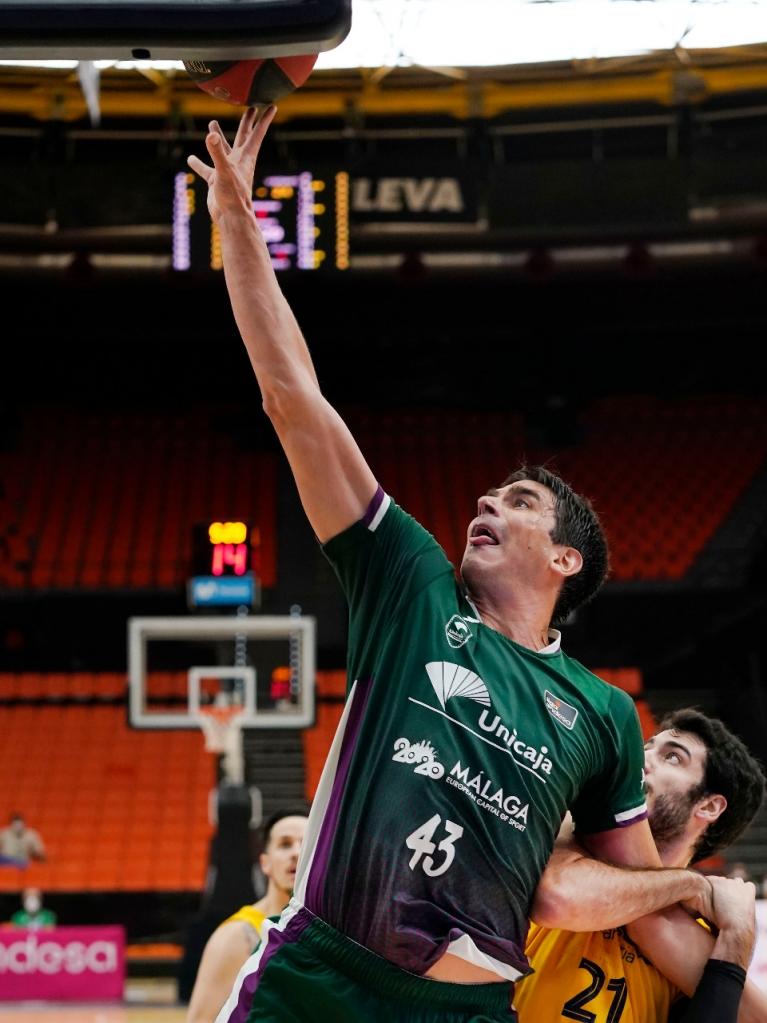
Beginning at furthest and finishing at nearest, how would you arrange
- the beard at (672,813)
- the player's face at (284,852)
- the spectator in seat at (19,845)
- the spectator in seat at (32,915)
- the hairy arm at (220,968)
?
the spectator in seat at (19,845) < the spectator in seat at (32,915) < the player's face at (284,852) < the hairy arm at (220,968) < the beard at (672,813)

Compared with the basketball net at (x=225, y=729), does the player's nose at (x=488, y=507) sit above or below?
above

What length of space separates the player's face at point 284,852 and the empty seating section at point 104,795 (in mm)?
9709

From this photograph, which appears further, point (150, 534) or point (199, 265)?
point (150, 534)

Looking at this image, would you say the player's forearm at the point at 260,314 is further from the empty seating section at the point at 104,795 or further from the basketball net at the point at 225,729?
the empty seating section at the point at 104,795

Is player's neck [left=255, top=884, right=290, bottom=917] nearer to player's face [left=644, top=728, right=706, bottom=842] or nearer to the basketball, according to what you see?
player's face [left=644, top=728, right=706, bottom=842]

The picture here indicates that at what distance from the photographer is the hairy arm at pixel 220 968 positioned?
498cm

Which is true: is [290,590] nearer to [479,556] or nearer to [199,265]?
[199,265]

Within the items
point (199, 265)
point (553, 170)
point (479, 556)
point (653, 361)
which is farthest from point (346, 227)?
point (479, 556)

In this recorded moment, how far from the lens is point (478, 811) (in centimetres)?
252

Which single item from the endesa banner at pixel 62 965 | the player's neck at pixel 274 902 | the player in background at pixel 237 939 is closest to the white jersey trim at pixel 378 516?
the player in background at pixel 237 939

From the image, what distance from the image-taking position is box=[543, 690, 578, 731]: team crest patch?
2715 mm

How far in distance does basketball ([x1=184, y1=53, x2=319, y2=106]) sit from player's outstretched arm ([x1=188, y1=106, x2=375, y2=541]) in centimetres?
12

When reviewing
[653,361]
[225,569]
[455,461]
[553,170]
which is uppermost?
[553,170]

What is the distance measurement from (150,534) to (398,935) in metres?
18.2
